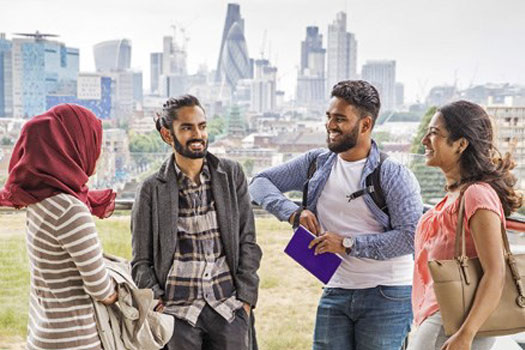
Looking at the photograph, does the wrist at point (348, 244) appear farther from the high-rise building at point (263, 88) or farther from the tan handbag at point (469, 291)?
the high-rise building at point (263, 88)

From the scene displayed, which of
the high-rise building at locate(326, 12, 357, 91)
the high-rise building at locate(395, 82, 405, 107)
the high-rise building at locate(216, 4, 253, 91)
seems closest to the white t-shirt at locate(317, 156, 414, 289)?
the high-rise building at locate(395, 82, 405, 107)

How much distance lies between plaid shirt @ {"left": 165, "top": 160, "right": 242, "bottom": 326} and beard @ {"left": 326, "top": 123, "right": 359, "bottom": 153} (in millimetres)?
347

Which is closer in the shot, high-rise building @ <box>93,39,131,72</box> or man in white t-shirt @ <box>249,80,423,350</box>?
man in white t-shirt @ <box>249,80,423,350</box>

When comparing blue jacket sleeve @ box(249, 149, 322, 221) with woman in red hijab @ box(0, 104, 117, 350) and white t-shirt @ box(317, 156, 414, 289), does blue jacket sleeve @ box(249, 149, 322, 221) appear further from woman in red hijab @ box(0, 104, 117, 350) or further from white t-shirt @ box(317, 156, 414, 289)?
woman in red hijab @ box(0, 104, 117, 350)

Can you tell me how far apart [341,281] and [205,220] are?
404 mm

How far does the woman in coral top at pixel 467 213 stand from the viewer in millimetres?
1291

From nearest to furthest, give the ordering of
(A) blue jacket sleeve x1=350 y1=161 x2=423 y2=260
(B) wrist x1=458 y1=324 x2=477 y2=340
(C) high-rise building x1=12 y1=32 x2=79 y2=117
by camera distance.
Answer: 1. (B) wrist x1=458 y1=324 x2=477 y2=340
2. (A) blue jacket sleeve x1=350 y1=161 x2=423 y2=260
3. (C) high-rise building x1=12 y1=32 x2=79 y2=117

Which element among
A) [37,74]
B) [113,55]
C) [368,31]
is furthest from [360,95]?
[368,31]

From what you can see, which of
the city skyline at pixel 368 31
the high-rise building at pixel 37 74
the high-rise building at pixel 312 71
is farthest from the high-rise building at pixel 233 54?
the high-rise building at pixel 37 74

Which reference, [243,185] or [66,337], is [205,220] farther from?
[66,337]

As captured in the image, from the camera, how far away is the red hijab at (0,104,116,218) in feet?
4.45

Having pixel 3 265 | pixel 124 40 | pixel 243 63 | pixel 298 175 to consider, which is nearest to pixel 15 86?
pixel 124 40

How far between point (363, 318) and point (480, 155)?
568mm

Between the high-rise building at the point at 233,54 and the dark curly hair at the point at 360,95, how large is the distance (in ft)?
87.1
